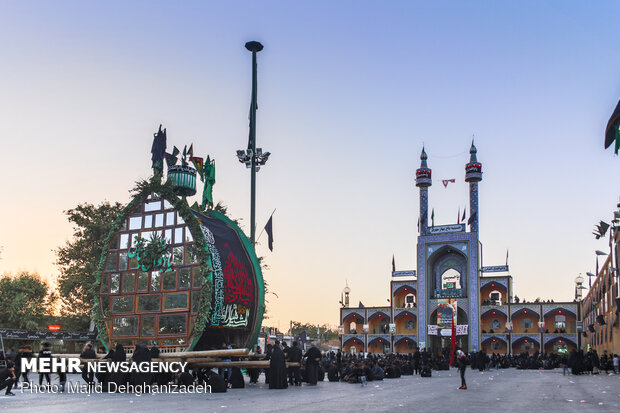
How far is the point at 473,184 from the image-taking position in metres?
65.2

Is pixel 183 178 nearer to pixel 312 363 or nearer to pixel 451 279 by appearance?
pixel 312 363

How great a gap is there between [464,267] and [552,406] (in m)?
52.1

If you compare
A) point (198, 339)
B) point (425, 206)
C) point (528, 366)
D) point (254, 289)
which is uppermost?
point (425, 206)

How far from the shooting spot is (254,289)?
25281mm

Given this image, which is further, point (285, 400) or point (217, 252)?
point (217, 252)

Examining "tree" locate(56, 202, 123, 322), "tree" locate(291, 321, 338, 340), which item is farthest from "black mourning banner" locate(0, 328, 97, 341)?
"tree" locate(291, 321, 338, 340)

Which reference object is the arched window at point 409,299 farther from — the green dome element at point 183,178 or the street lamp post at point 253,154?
the street lamp post at point 253,154

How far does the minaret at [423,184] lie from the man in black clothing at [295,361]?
46.0 metres

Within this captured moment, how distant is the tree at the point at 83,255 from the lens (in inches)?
1539

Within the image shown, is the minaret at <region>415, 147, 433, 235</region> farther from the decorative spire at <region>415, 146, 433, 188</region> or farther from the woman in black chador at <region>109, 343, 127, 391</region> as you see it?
the woman in black chador at <region>109, 343, 127, 391</region>

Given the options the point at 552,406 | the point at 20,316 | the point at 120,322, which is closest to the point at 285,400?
the point at 552,406

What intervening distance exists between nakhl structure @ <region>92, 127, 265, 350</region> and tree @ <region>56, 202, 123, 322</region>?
14.3 meters

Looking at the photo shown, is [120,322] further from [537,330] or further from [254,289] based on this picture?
[537,330]

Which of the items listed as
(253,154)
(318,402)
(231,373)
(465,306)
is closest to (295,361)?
(231,373)
